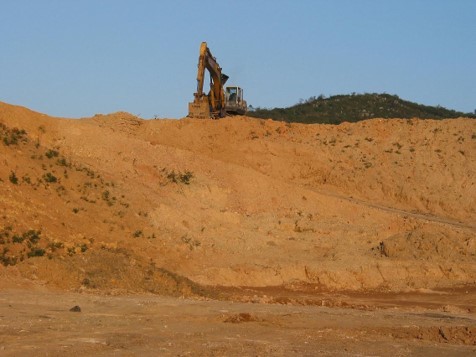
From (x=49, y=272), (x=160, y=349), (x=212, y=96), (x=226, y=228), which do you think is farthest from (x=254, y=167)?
(x=160, y=349)

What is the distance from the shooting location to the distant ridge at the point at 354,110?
6919 cm

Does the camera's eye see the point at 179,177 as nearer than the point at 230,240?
No

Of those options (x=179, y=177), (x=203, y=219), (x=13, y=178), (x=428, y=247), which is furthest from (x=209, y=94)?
(x=13, y=178)

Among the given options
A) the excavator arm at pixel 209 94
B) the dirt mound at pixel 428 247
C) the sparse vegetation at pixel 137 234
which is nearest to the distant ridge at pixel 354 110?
the excavator arm at pixel 209 94

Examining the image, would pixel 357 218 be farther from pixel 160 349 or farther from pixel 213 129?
pixel 160 349

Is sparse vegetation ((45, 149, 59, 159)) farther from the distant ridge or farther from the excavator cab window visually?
the distant ridge

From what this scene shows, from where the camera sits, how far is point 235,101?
45.6 m

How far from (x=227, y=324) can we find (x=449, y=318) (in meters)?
5.06

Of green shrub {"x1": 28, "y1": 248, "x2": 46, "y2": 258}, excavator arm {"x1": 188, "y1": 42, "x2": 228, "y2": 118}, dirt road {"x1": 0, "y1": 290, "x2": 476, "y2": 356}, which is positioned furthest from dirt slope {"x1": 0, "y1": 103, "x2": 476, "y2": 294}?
excavator arm {"x1": 188, "y1": 42, "x2": 228, "y2": 118}

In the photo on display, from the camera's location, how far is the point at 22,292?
16594 mm

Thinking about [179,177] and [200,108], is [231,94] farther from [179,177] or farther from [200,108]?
[179,177]

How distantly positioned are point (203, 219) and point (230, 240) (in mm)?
1395

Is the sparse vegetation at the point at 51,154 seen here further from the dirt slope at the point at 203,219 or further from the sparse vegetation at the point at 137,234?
the sparse vegetation at the point at 137,234

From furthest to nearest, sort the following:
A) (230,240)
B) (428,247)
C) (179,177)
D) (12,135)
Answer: (179,177), (230,240), (428,247), (12,135)
